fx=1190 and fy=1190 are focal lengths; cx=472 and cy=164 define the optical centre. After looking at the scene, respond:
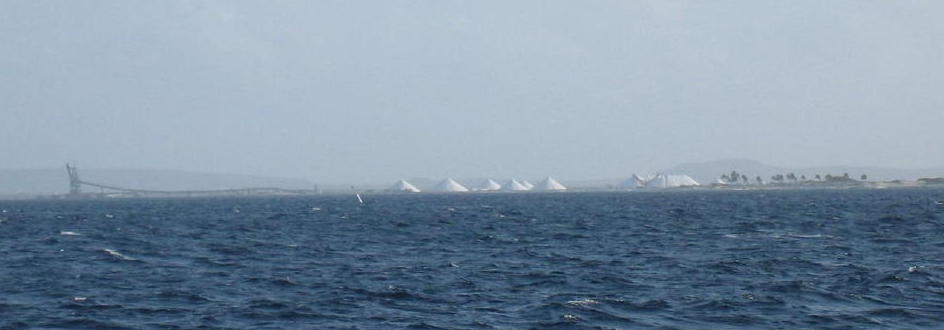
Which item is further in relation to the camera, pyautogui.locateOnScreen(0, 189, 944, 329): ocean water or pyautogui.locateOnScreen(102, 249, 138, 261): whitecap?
pyautogui.locateOnScreen(102, 249, 138, 261): whitecap

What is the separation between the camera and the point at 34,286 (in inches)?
1221

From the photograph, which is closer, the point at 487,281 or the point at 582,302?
the point at 582,302

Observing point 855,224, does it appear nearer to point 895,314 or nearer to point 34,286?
point 895,314

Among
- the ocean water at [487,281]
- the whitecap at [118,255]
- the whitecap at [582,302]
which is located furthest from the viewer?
the whitecap at [118,255]

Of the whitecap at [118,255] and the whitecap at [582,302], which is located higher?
the whitecap at [118,255]

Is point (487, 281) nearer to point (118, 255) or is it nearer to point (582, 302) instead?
point (582, 302)

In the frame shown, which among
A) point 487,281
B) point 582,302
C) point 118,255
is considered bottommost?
point 582,302

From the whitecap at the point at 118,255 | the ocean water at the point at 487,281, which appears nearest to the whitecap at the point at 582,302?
the ocean water at the point at 487,281

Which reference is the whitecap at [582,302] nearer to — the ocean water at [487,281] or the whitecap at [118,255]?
the ocean water at [487,281]

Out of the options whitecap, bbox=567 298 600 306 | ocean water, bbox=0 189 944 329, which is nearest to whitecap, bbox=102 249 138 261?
ocean water, bbox=0 189 944 329

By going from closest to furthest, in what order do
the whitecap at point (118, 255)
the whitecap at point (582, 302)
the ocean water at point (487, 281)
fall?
the ocean water at point (487, 281)
the whitecap at point (582, 302)
the whitecap at point (118, 255)

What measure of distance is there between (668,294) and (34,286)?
53.5ft

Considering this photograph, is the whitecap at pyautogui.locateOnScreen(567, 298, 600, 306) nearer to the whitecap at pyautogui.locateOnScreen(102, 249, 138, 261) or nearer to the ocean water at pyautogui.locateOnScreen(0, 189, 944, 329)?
the ocean water at pyautogui.locateOnScreen(0, 189, 944, 329)

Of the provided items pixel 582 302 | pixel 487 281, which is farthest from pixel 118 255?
pixel 582 302
